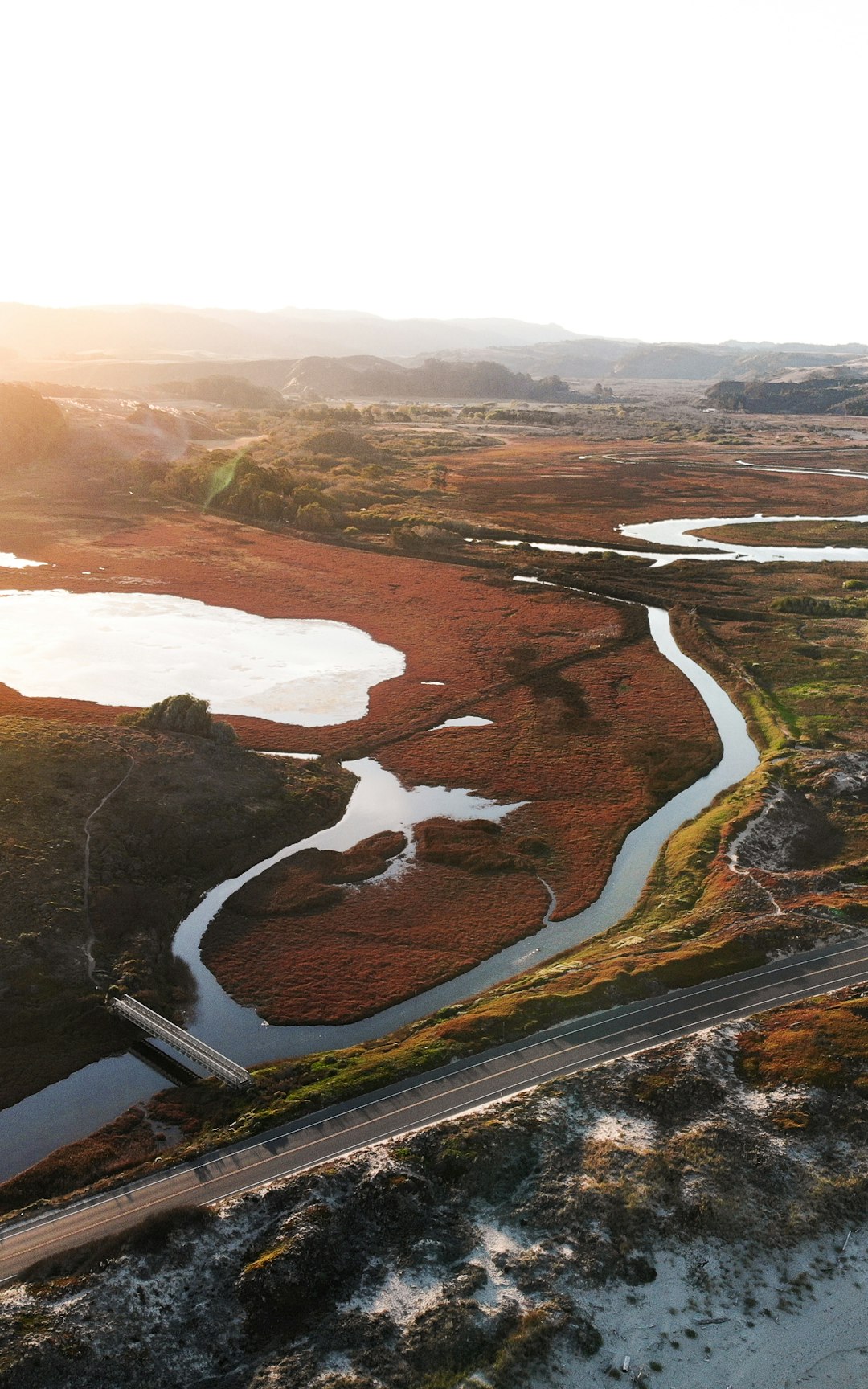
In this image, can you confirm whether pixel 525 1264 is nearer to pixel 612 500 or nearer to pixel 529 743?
pixel 529 743

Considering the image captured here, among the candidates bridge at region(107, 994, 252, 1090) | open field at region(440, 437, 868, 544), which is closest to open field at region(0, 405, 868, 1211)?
bridge at region(107, 994, 252, 1090)

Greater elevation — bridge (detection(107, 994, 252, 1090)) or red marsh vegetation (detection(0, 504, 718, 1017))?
red marsh vegetation (detection(0, 504, 718, 1017))

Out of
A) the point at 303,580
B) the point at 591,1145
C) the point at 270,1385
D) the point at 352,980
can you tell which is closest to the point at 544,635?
the point at 303,580

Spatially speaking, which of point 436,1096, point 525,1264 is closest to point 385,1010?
point 436,1096

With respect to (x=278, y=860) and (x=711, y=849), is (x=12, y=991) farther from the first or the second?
(x=711, y=849)

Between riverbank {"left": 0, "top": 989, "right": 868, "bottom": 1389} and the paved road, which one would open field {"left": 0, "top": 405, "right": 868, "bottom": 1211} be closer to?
the paved road

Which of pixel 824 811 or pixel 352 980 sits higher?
pixel 824 811
